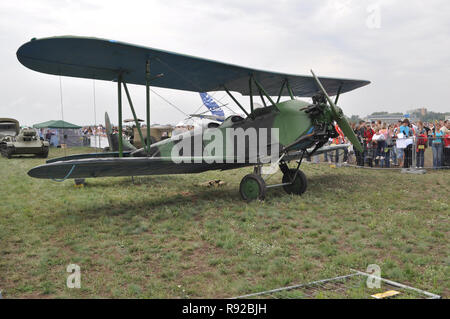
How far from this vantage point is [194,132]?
8406mm

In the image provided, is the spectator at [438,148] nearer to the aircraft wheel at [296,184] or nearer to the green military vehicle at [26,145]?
the aircraft wheel at [296,184]

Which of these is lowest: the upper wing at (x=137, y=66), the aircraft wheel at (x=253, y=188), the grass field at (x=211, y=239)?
the grass field at (x=211, y=239)

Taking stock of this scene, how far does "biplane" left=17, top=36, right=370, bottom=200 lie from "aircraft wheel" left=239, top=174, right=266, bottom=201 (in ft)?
0.07

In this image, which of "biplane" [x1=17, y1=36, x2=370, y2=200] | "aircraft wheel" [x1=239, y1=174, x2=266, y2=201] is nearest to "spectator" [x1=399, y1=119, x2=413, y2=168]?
"biplane" [x1=17, y1=36, x2=370, y2=200]

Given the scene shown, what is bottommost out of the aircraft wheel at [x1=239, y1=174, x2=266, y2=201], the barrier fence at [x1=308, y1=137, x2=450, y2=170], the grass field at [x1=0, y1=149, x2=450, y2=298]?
the grass field at [x1=0, y1=149, x2=450, y2=298]

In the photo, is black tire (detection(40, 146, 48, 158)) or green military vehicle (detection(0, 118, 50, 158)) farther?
black tire (detection(40, 146, 48, 158))

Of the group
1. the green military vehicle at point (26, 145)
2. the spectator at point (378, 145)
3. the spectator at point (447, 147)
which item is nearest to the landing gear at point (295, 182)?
the spectator at point (378, 145)

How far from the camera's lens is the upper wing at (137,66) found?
582cm

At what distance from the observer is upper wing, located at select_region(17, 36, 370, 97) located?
5824 mm

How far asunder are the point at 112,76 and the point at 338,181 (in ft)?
21.5

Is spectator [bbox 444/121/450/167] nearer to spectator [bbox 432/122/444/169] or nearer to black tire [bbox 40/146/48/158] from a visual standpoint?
spectator [bbox 432/122/444/169]

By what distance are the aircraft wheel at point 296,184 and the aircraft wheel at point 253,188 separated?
131 centimetres
